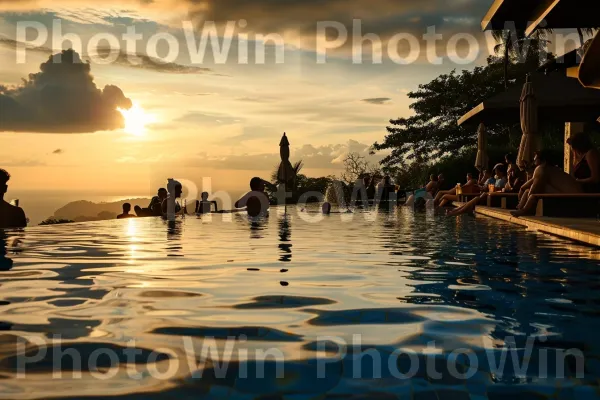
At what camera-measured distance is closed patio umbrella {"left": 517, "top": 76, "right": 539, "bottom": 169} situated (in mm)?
15648

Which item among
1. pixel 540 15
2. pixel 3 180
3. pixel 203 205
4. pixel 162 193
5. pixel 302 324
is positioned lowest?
pixel 302 324

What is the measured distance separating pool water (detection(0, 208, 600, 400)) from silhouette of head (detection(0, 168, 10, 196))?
2843 mm

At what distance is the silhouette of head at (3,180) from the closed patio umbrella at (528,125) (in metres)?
10.9

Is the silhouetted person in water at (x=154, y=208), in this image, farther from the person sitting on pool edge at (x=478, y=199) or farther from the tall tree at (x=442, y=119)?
the tall tree at (x=442, y=119)

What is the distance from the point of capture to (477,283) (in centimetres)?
636

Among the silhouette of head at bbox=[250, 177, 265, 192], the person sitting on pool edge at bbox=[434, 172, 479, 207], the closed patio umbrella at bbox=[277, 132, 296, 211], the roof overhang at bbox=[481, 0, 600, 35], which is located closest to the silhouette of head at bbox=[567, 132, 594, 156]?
the roof overhang at bbox=[481, 0, 600, 35]

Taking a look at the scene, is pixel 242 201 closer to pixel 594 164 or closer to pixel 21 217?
pixel 21 217

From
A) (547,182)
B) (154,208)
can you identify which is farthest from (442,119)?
(547,182)

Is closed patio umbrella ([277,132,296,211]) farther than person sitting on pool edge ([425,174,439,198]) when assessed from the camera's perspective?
No

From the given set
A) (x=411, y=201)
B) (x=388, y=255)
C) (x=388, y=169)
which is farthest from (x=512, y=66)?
(x=388, y=255)

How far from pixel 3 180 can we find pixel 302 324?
28.3 feet

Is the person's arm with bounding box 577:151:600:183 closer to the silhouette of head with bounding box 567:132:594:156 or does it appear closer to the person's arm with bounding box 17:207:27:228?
the silhouette of head with bounding box 567:132:594:156

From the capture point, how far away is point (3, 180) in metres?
→ 11.5

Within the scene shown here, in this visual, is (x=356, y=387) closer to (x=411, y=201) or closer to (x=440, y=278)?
(x=440, y=278)
